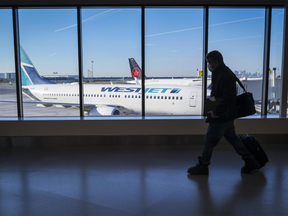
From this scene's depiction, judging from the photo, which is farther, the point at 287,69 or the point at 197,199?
the point at 287,69

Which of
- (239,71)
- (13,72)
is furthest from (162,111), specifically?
(13,72)

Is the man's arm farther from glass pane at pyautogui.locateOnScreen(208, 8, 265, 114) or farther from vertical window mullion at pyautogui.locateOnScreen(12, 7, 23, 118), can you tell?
vertical window mullion at pyautogui.locateOnScreen(12, 7, 23, 118)

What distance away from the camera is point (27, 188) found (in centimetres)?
258

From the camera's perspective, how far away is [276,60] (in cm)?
450

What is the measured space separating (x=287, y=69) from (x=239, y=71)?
795mm

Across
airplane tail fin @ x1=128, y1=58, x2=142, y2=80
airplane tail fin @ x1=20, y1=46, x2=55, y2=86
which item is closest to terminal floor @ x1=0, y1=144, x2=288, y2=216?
airplane tail fin @ x1=20, y1=46, x2=55, y2=86

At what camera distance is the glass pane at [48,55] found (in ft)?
14.4

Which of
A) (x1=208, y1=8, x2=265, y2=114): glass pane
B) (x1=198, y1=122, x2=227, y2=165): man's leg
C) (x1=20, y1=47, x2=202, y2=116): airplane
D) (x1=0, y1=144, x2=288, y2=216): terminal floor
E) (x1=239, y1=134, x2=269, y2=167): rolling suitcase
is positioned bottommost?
(x1=0, y1=144, x2=288, y2=216): terminal floor

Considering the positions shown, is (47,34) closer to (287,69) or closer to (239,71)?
(239,71)

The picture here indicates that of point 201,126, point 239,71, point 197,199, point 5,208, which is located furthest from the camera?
point 239,71

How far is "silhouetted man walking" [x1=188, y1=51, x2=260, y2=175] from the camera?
2.63 meters

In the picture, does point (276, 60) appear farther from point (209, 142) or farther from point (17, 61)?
point (17, 61)

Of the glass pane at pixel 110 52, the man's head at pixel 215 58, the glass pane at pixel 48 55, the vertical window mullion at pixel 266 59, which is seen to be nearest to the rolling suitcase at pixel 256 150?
the man's head at pixel 215 58

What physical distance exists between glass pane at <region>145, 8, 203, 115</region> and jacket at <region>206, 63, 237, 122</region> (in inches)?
70.5
